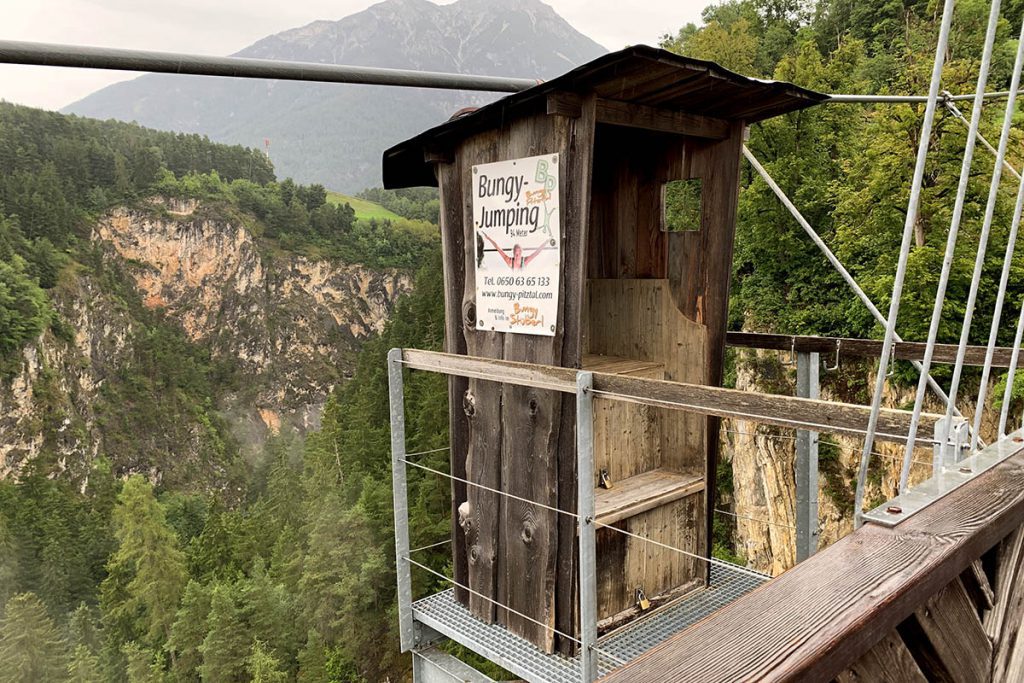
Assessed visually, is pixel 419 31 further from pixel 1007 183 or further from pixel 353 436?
pixel 1007 183

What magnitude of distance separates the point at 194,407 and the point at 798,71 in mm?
56280

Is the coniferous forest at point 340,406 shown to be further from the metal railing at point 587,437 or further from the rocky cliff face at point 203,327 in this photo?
the metal railing at point 587,437

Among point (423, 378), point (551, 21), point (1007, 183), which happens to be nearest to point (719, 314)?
point (1007, 183)

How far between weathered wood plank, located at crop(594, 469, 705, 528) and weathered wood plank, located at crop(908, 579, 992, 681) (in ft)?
7.54

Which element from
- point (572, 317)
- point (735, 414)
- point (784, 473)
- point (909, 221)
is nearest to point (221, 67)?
point (572, 317)

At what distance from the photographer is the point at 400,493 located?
12.4 feet

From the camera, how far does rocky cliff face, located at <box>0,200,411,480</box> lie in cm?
5672

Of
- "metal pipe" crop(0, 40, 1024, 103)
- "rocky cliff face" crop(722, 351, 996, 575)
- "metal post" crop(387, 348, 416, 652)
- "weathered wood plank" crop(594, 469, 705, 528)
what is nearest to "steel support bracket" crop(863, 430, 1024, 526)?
"metal pipe" crop(0, 40, 1024, 103)

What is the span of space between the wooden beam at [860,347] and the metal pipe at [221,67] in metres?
1.95

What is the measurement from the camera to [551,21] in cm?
18500

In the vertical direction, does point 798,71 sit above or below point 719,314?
above

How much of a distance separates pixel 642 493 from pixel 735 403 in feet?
5.24

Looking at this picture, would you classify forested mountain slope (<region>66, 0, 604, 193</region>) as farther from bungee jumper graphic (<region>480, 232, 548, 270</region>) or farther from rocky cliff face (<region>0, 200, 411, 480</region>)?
bungee jumper graphic (<region>480, 232, 548, 270</region>)

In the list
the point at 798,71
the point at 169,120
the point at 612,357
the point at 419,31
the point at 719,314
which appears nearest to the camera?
the point at 719,314
